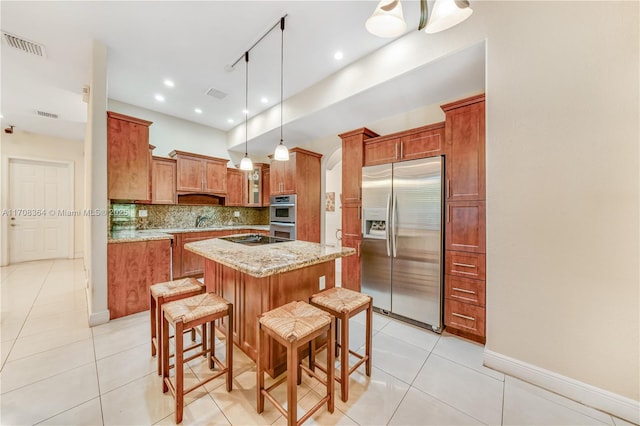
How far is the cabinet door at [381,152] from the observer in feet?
9.66

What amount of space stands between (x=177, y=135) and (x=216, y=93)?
1.60m

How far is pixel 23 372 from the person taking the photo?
1.81 meters

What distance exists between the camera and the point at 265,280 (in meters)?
1.73

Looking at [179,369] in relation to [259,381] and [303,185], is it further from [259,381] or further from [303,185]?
[303,185]

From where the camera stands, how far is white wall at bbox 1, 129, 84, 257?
16.4ft

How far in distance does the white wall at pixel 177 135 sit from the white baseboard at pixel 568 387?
5.66 m

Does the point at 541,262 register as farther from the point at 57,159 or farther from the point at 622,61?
the point at 57,159

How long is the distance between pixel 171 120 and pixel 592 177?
5.91 metres

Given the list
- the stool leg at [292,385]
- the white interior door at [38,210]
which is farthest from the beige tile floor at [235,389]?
the white interior door at [38,210]

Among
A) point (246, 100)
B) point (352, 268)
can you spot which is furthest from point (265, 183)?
point (352, 268)

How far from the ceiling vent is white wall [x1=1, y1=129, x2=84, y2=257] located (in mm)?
3761

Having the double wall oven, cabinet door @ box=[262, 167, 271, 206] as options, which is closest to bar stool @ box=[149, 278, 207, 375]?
the double wall oven

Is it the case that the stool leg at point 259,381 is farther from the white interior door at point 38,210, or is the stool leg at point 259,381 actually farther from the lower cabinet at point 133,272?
the white interior door at point 38,210

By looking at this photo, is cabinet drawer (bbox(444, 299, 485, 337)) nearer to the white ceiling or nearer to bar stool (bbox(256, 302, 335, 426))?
bar stool (bbox(256, 302, 335, 426))
